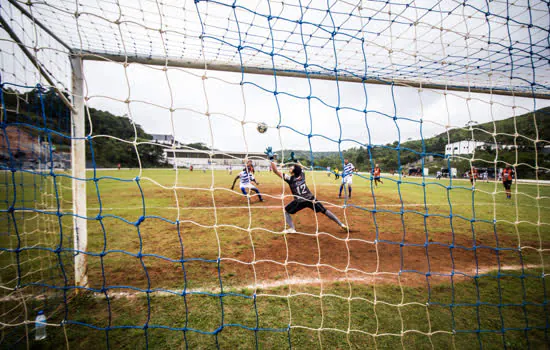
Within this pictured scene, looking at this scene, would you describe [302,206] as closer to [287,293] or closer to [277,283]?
[277,283]

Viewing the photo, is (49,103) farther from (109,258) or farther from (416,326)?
(416,326)

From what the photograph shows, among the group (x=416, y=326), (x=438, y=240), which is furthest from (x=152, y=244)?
(x=438, y=240)

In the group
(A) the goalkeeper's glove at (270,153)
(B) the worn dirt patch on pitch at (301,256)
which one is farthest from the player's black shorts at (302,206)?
(A) the goalkeeper's glove at (270,153)

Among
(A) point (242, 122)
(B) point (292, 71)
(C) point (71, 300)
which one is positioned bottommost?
(C) point (71, 300)

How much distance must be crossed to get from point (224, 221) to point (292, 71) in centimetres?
465

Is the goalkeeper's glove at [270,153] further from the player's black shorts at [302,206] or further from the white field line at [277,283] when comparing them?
the white field line at [277,283]

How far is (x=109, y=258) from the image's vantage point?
12.4 feet

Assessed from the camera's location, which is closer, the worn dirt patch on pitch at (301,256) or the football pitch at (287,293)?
the football pitch at (287,293)

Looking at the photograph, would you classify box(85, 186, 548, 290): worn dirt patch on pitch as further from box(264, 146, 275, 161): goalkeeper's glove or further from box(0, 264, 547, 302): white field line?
box(264, 146, 275, 161): goalkeeper's glove

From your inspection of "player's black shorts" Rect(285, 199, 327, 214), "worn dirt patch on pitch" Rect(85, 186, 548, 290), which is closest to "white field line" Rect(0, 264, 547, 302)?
"worn dirt patch on pitch" Rect(85, 186, 548, 290)

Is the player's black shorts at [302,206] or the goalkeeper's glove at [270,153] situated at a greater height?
the goalkeeper's glove at [270,153]

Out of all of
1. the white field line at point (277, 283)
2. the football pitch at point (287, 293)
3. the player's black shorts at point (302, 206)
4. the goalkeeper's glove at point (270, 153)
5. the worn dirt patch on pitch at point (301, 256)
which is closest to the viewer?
the football pitch at point (287, 293)

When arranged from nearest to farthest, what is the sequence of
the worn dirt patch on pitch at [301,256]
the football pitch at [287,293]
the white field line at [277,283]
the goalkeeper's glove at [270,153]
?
1. the football pitch at [287,293]
2. the white field line at [277,283]
3. the worn dirt patch on pitch at [301,256]
4. the goalkeeper's glove at [270,153]

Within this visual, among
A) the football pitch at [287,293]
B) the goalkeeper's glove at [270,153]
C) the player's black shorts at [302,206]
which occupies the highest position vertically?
the goalkeeper's glove at [270,153]
